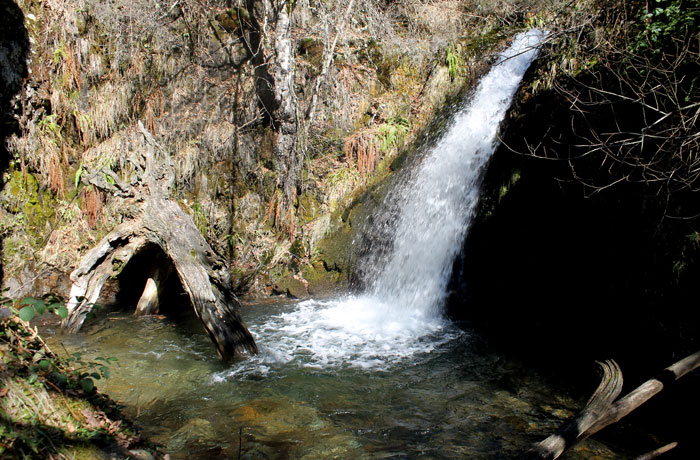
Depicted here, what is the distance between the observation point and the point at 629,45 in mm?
4285

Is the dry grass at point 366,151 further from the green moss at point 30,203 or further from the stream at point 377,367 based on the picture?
the green moss at point 30,203

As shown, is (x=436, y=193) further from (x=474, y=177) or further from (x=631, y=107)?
(x=631, y=107)

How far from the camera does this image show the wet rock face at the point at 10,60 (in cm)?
710

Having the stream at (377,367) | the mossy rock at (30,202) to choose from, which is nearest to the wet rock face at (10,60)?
the mossy rock at (30,202)

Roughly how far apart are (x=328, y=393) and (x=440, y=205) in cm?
435

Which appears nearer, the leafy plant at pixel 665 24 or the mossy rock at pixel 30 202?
the leafy plant at pixel 665 24

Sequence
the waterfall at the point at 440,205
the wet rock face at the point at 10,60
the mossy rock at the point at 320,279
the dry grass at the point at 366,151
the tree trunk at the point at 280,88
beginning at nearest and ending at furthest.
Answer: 1. the wet rock face at the point at 10,60
2. the waterfall at the point at 440,205
3. the tree trunk at the point at 280,88
4. the mossy rock at the point at 320,279
5. the dry grass at the point at 366,151

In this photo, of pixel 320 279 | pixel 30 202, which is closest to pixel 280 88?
pixel 320 279

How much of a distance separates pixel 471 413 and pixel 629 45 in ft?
13.4

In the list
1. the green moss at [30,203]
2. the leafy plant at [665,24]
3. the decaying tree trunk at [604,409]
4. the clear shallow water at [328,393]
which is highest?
the leafy plant at [665,24]

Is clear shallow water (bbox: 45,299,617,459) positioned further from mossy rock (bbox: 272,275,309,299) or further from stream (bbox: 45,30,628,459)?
mossy rock (bbox: 272,275,309,299)

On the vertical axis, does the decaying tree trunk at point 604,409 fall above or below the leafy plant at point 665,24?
below

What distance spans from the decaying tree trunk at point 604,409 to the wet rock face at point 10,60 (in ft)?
29.1

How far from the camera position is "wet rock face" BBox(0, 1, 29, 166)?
710cm
